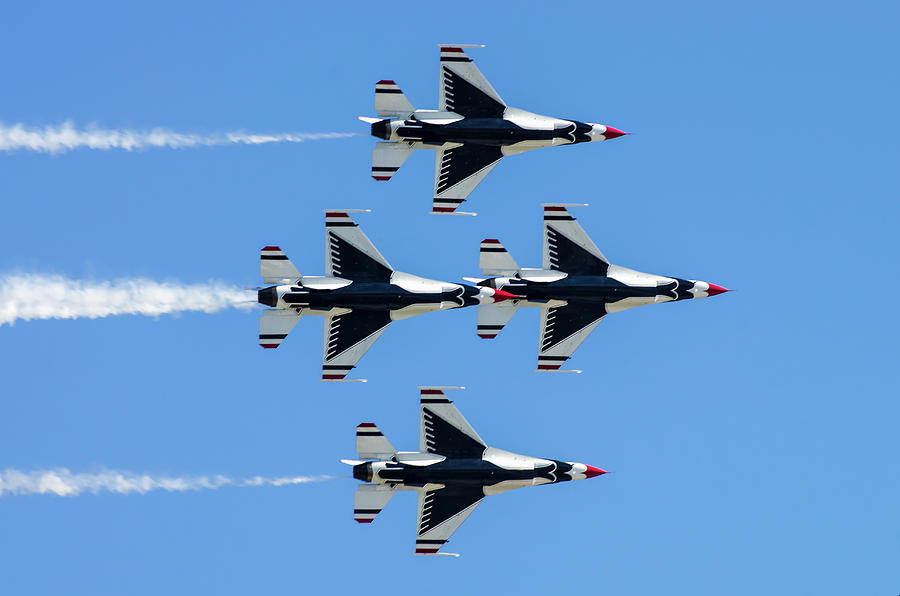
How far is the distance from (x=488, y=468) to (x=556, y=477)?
Result: 11.4 feet

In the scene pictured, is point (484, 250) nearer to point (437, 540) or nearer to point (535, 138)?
point (535, 138)

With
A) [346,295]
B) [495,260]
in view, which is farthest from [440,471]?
[495,260]

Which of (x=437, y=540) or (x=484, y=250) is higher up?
(x=484, y=250)

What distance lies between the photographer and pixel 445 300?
372ft

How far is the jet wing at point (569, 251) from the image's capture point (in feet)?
377

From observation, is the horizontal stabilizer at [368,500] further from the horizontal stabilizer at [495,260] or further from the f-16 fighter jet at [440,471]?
the horizontal stabilizer at [495,260]

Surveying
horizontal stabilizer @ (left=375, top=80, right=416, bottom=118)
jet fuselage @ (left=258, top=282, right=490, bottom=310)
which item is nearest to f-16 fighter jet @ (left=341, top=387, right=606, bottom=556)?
jet fuselage @ (left=258, top=282, right=490, bottom=310)

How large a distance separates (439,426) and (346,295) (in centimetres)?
762

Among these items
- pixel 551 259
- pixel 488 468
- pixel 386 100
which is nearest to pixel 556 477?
pixel 488 468

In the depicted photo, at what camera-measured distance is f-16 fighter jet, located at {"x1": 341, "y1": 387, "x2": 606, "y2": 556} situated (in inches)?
4417

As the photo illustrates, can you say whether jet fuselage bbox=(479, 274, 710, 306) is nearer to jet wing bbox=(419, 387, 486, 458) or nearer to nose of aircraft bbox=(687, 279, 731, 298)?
nose of aircraft bbox=(687, 279, 731, 298)

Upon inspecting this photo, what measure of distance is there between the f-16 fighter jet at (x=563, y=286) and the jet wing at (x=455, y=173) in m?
2.91

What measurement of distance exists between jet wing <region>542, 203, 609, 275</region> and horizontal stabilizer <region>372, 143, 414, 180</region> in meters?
7.78

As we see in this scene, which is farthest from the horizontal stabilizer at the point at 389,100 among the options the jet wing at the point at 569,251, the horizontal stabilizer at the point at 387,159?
the jet wing at the point at 569,251
